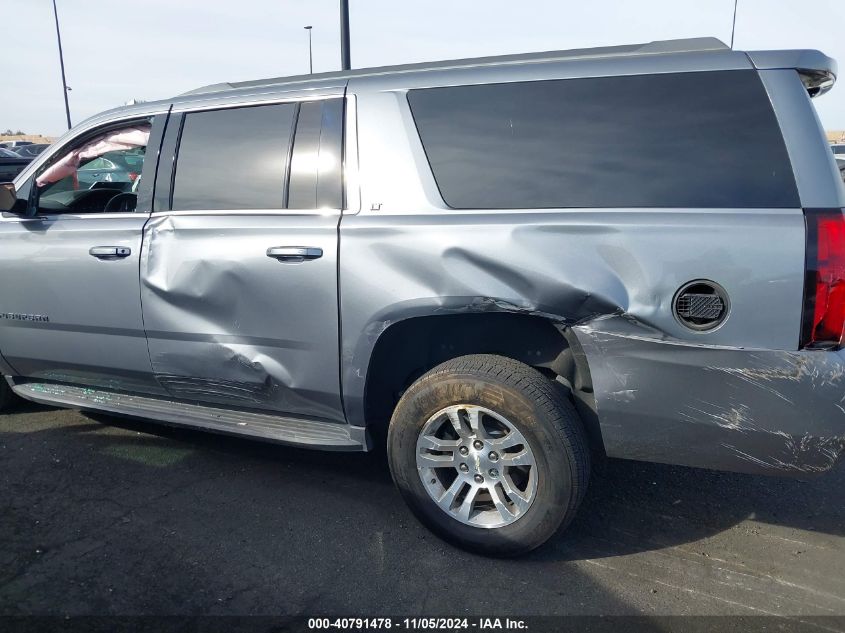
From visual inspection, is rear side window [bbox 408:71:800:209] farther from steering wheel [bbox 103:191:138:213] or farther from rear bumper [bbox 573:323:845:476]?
steering wheel [bbox 103:191:138:213]

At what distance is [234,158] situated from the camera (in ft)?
11.7

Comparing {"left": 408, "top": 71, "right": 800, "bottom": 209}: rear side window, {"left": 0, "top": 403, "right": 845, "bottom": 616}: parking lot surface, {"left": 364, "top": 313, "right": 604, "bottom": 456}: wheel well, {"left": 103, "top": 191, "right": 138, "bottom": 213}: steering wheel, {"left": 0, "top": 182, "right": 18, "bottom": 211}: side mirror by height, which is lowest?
{"left": 0, "top": 403, "right": 845, "bottom": 616}: parking lot surface

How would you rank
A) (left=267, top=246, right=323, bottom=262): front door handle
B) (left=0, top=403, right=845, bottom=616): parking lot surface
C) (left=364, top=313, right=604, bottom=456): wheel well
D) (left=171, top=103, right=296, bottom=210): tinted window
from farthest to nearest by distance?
1. (left=171, top=103, right=296, bottom=210): tinted window
2. (left=267, top=246, right=323, bottom=262): front door handle
3. (left=364, top=313, right=604, bottom=456): wheel well
4. (left=0, top=403, right=845, bottom=616): parking lot surface

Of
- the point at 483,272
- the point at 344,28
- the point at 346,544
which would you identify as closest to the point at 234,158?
the point at 483,272

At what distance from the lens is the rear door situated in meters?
3.26

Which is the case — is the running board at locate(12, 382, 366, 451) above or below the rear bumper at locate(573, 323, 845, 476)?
below

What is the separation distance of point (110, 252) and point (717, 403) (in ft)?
9.77

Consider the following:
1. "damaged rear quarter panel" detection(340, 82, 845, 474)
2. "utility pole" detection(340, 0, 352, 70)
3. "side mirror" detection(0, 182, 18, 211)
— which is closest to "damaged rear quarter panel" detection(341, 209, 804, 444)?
"damaged rear quarter panel" detection(340, 82, 845, 474)

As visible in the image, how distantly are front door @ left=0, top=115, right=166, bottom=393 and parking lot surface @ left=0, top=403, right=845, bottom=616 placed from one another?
1.79 feet

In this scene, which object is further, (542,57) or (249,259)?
(249,259)

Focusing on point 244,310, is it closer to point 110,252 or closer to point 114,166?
point 110,252

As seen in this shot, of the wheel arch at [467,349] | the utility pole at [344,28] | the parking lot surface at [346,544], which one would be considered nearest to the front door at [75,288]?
the parking lot surface at [346,544]

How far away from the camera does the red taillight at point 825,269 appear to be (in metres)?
2.46

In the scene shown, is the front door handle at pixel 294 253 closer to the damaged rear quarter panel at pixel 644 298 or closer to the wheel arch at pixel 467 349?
the damaged rear quarter panel at pixel 644 298
